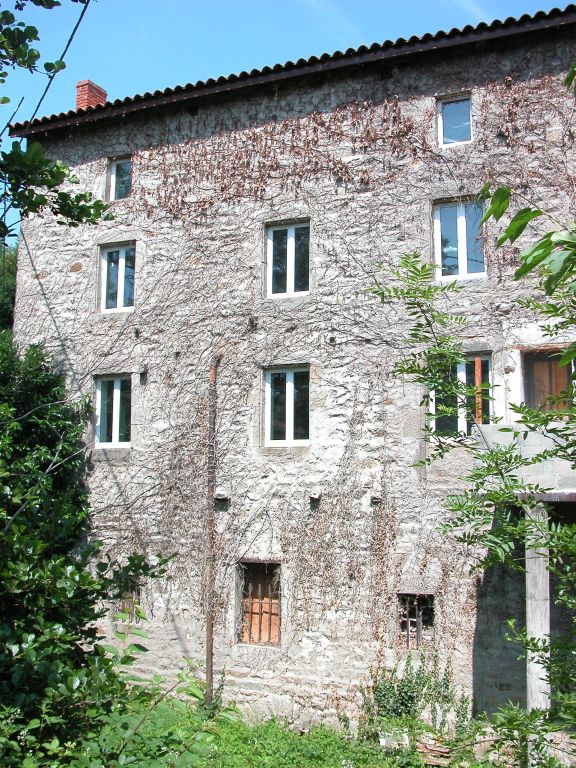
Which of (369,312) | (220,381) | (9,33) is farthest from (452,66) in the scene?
(9,33)

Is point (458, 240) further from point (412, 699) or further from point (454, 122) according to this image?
point (412, 699)

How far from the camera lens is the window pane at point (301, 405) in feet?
38.8

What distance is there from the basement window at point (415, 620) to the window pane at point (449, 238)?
15.2ft

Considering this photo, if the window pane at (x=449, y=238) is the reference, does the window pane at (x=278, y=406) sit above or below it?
below

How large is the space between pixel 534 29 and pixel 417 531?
7.11 metres

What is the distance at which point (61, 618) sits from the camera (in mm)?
3734

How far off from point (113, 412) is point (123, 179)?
425 cm

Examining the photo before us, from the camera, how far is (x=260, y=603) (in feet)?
38.3

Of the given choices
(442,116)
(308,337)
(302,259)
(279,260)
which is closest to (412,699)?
(308,337)

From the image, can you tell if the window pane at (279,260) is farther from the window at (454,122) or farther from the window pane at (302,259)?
the window at (454,122)

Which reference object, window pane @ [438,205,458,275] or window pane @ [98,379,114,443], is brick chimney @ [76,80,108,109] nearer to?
window pane @ [98,379,114,443]

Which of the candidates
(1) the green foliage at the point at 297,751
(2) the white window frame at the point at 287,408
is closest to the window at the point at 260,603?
(1) the green foliage at the point at 297,751

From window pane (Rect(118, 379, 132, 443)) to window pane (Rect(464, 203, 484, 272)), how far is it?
19.7 feet

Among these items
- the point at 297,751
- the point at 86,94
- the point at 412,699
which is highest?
the point at 86,94
